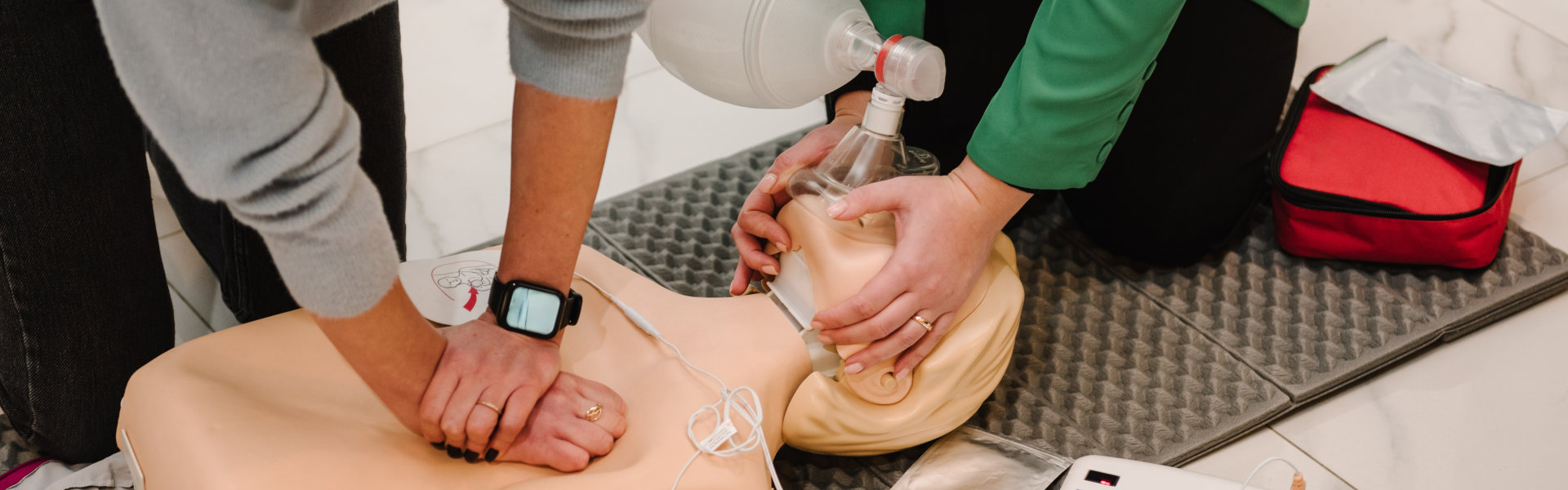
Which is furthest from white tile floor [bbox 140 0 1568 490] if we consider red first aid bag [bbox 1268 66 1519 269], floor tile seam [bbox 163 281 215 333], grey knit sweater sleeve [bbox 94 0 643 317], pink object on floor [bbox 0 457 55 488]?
grey knit sweater sleeve [bbox 94 0 643 317]

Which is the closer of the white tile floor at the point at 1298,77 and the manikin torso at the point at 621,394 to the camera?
the manikin torso at the point at 621,394

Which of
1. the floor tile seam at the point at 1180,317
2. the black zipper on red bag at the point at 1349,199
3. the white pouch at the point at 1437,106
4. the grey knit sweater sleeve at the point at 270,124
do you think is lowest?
the floor tile seam at the point at 1180,317

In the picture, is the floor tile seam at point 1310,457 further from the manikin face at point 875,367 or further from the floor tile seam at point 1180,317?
the manikin face at point 875,367

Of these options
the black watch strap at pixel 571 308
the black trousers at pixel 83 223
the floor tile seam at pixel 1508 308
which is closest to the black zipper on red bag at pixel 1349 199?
the floor tile seam at pixel 1508 308

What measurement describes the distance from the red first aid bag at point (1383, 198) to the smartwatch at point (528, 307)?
0.80 m

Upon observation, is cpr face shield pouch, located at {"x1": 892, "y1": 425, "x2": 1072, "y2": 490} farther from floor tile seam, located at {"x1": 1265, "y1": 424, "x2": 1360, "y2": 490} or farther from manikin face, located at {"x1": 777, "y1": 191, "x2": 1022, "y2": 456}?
floor tile seam, located at {"x1": 1265, "y1": 424, "x2": 1360, "y2": 490}

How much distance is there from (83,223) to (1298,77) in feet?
4.82

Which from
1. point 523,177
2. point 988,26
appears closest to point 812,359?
point 523,177

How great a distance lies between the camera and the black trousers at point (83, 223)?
2.44 feet

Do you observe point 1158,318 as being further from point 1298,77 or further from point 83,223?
point 83,223

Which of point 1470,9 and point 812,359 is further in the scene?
point 1470,9

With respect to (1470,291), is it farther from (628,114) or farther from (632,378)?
(628,114)

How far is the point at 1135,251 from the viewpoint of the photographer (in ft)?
3.86

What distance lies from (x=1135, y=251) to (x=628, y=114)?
0.70 meters
